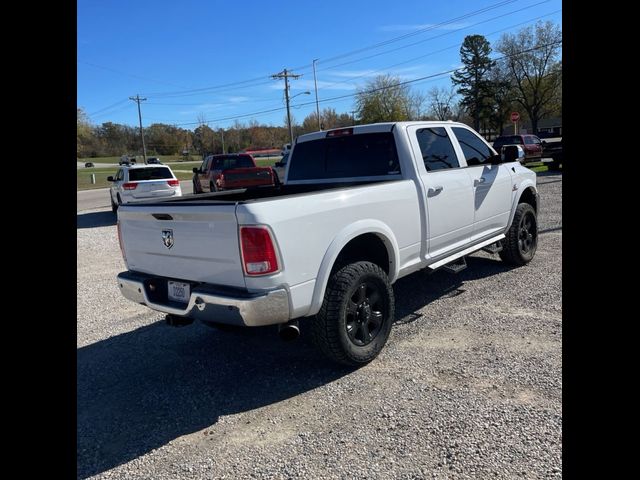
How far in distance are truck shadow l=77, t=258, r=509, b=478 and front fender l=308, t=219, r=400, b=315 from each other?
774 mm

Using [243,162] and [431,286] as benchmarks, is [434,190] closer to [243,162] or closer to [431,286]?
[431,286]

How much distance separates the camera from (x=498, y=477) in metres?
2.58

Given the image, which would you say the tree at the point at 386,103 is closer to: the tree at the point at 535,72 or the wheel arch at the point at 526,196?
the tree at the point at 535,72

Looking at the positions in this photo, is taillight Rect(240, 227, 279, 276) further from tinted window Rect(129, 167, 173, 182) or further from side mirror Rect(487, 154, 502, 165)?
→ tinted window Rect(129, 167, 173, 182)

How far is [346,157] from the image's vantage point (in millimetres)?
5258

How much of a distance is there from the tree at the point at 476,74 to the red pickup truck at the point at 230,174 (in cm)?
5789

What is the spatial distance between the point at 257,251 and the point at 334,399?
123 cm

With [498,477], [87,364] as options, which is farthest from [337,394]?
[87,364]

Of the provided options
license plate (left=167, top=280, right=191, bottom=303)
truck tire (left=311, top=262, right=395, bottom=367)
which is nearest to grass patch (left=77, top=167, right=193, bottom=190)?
license plate (left=167, top=280, right=191, bottom=303)

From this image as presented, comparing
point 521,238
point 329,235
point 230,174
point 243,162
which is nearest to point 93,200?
point 243,162

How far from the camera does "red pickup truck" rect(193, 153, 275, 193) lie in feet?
46.7

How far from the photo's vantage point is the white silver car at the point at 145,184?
579 inches
